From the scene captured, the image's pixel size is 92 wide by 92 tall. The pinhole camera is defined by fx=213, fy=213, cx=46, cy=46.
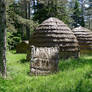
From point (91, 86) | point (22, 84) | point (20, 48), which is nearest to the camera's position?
point (91, 86)

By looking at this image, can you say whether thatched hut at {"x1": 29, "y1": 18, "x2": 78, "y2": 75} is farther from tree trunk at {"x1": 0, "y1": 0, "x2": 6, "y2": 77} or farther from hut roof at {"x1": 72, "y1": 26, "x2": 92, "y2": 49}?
hut roof at {"x1": 72, "y1": 26, "x2": 92, "y2": 49}

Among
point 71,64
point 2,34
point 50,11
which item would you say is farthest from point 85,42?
point 50,11

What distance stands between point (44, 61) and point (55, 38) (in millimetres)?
3665

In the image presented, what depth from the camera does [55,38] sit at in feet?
41.2

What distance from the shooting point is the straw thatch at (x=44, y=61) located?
868 centimetres

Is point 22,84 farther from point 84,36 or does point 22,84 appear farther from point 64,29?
point 84,36

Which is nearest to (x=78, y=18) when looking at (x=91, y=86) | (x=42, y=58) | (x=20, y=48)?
(x=20, y=48)

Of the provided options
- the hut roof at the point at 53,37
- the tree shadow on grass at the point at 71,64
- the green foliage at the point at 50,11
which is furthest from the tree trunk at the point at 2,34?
the green foliage at the point at 50,11

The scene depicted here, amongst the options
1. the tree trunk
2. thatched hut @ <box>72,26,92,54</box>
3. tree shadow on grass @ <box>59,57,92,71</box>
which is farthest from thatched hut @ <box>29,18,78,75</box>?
thatched hut @ <box>72,26,92,54</box>

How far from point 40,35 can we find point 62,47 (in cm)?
150

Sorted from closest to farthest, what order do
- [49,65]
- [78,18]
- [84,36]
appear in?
[49,65] → [84,36] → [78,18]

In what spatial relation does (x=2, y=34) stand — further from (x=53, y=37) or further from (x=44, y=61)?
(x=53, y=37)

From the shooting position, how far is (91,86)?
580cm

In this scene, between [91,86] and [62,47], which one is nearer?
[91,86]
